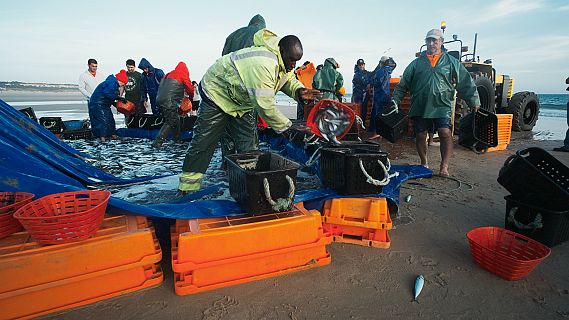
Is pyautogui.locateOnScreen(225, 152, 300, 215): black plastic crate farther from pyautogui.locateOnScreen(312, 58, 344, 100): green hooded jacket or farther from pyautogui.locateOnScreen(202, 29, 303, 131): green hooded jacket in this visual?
pyautogui.locateOnScreen(312, 58, 344, 100): green hooded jacket

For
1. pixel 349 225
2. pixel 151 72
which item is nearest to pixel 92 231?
pixel 349 225

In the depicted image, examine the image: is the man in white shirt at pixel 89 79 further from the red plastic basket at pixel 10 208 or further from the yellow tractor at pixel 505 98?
the yellow tractor at pixel 505 98

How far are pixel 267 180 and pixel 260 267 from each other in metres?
0.59

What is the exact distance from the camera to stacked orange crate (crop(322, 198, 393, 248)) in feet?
8.24

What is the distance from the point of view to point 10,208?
1.82 metres

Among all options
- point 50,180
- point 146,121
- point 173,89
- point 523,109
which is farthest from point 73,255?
point 523,109

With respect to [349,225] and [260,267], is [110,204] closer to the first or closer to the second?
[260,267]

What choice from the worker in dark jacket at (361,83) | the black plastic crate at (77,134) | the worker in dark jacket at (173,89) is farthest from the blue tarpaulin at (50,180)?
the worker in dark jacket at (361,83)

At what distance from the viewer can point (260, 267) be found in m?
2.09

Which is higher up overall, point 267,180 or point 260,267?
point 267,180

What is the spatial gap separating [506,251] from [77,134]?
27.8 feet

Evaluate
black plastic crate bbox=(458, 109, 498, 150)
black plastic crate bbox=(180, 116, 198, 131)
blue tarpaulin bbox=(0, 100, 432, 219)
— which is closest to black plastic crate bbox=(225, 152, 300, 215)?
blue tarpaulin bbox=(0, 100, 432, 219)

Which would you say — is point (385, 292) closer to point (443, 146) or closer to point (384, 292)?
point (384, 292)

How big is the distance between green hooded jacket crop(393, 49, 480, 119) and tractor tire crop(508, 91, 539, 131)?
6.48 m
